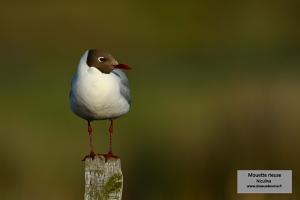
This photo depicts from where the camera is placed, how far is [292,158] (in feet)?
32.8

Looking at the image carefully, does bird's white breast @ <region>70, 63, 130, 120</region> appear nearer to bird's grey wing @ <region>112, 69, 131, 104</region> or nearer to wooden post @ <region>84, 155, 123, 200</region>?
bird's grey wing @ <region>112, 69, 131, 104</region>

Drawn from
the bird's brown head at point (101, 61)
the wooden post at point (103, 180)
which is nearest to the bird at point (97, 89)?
the bird's brown head at point (101, 61)

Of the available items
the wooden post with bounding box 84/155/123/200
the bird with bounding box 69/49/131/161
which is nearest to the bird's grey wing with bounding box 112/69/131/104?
the bird with bounding box 69/49/131/161

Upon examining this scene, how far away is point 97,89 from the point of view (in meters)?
7.62

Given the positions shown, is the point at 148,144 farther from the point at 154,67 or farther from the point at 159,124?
the point at 154,67

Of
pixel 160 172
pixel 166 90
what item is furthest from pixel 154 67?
pixel 160 172

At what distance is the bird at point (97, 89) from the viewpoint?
7.62m

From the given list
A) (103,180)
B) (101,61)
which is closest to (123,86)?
(101,61)

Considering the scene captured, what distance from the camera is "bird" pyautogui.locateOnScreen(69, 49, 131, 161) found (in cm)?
762

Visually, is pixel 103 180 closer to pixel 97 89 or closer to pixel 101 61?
pixel 97 89

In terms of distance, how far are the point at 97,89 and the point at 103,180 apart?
120 cm

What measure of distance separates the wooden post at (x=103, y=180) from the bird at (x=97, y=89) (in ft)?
3.15

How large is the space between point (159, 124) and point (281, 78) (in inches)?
68.8

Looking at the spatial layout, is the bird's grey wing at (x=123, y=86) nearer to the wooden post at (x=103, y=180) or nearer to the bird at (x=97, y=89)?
the bird at (x=97, y=89)
